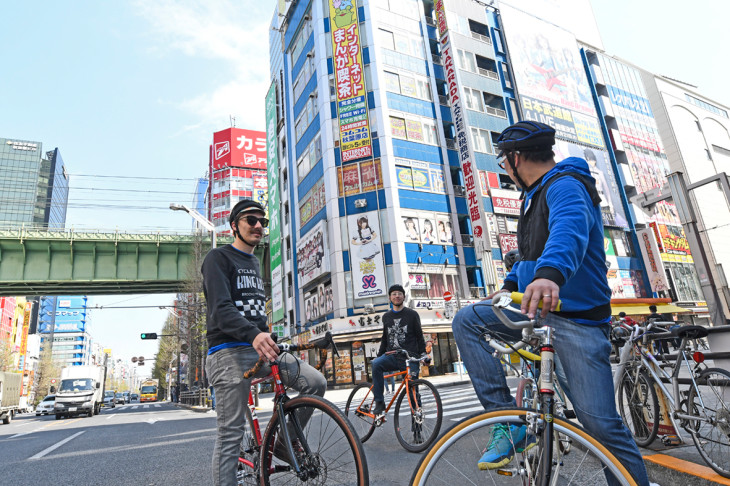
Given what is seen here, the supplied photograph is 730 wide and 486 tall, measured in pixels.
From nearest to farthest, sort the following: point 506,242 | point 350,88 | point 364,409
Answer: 1. point 364,409
2. point 506,242
3. point 350,88

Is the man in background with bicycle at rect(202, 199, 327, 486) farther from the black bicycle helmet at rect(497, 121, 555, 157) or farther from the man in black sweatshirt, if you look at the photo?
the man in black sweatshirt

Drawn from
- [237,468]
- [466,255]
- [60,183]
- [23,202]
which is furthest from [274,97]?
[60,183]

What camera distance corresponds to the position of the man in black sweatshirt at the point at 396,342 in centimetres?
515

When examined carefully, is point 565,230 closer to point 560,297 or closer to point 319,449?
point 560,297

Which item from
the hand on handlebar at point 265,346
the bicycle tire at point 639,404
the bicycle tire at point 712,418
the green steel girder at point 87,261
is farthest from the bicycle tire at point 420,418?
the green steel girder at point 87,261

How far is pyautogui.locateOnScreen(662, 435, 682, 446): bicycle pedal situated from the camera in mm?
3480

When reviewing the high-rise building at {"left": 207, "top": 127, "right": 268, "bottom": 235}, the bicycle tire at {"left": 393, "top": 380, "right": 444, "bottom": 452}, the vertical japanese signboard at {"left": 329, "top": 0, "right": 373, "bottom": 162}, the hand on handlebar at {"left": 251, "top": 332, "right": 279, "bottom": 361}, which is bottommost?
the bicycle tire at {"left": 393, "top": 380, "right": 444, "bottom": 452}

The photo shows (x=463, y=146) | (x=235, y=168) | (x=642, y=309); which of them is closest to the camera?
(x=463, y=146)

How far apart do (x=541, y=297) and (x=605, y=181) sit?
131 feet

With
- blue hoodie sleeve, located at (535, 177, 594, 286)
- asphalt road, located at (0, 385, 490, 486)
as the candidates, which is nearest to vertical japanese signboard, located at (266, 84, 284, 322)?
asphalt road, located at (0, 385, 490, 486)

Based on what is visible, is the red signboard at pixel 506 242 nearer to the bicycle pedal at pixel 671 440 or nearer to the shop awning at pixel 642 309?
the shop awning at pixel 642 309

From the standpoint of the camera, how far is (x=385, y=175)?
89.2 ft

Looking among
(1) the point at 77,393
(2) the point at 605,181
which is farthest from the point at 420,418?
(2) the point at 605,181

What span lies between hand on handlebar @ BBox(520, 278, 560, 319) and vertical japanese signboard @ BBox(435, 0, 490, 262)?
25420 mm
